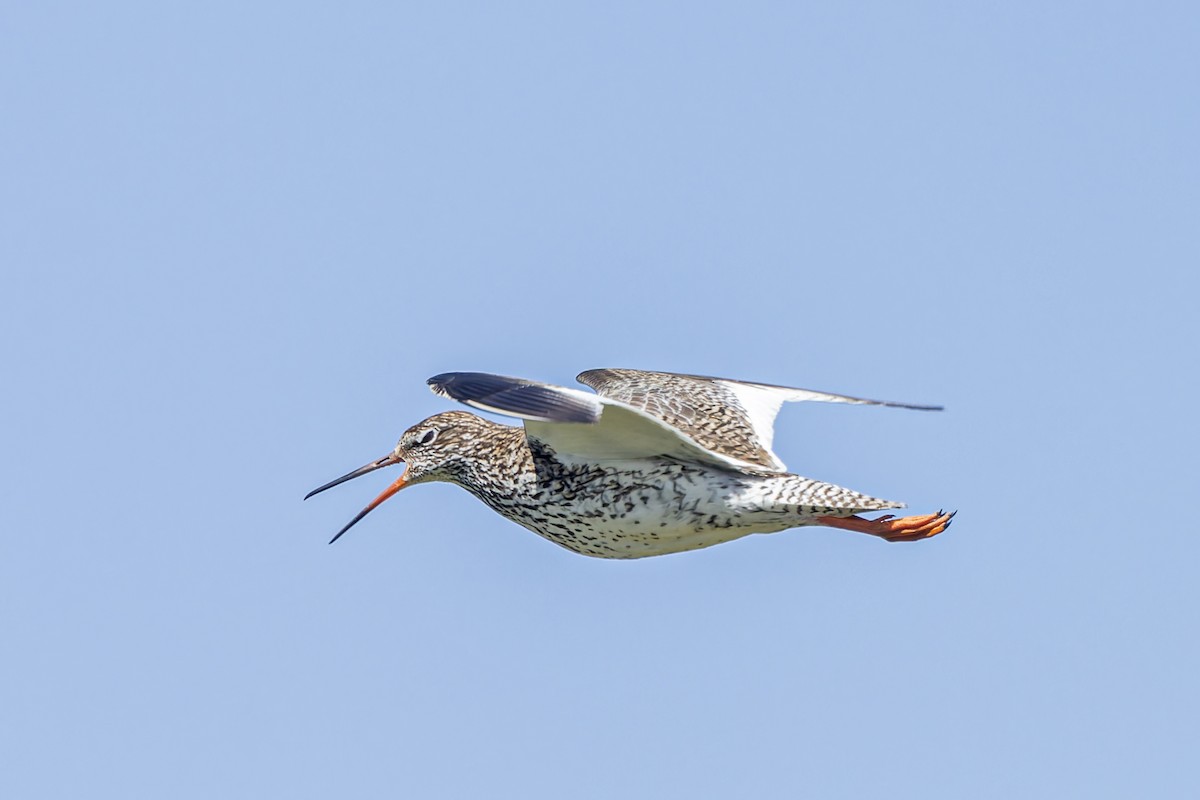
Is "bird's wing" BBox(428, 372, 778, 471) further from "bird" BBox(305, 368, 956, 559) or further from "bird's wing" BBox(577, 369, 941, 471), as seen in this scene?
"bird's wing" BBox(577, 369, 941, 471)

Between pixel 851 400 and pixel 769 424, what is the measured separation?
988mm

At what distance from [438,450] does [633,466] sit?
209cm

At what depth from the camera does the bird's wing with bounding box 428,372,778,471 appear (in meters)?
11.9

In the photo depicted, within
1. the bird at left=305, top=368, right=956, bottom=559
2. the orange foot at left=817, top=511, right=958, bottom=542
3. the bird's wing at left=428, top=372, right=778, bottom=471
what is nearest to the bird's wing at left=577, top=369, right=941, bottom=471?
the bird at left=305, top=368, right=956, bottom=559

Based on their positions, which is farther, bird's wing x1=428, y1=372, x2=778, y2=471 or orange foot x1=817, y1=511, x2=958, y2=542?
orange foot x1=817, y1=511, x2=958, y2=542

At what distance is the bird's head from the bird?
1cm

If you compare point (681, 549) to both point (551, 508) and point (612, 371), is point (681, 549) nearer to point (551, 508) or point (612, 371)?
point (551, 508)

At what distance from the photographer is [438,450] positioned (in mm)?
14805

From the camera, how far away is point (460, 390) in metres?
12.7

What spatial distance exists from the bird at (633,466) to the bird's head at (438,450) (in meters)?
0.01

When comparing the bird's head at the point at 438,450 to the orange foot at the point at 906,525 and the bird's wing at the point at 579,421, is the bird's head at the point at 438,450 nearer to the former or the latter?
the bird's wing at the point at 579,421

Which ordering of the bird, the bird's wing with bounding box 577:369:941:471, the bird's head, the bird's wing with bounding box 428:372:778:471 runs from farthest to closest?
the bird's head < the bird's wing with bounding box 577:369:941:471 < the bird < the bird's wing with bounding box 428:372:778:471

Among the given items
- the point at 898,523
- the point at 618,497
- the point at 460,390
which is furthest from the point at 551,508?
the point at 898,523

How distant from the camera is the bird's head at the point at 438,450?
14.6 m
